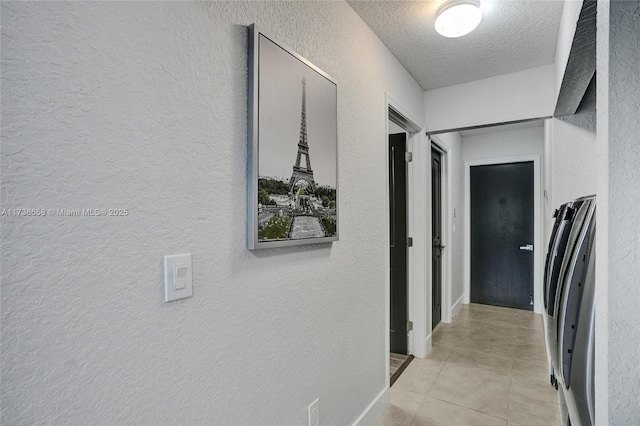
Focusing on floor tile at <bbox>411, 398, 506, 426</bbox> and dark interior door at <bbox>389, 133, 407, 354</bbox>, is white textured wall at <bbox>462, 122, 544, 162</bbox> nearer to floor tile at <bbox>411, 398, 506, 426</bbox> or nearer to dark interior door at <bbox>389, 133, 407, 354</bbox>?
dark interior door at <bbox>389, 133, 407, 354</bbox>

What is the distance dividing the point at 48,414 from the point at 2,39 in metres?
0.75

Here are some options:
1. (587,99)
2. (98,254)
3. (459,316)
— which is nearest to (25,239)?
(98,254)

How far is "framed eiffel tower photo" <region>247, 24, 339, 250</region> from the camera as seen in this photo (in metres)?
1.20

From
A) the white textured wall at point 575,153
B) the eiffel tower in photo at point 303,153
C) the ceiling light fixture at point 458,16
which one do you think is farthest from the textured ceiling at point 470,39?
the eiffel tower in photo at point 303,153

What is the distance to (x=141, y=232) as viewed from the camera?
880 mm

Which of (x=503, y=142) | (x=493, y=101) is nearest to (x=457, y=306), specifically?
(x=503, y=142)

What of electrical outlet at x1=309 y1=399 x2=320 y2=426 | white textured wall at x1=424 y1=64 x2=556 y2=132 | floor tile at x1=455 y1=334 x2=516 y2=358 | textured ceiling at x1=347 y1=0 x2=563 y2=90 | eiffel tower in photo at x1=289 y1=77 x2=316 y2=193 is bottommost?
floor tile at x1=455 y1=334 x2=516 y2=358

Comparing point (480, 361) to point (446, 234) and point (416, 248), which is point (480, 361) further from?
point (446, 234)


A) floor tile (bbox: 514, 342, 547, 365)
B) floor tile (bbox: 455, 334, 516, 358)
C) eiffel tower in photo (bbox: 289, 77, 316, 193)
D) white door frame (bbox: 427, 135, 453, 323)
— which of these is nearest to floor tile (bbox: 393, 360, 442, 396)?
floor tile (bbox: 455, 334, 516, 358)

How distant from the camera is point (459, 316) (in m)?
4.17

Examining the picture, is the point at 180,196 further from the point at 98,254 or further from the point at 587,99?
the point at 587,99

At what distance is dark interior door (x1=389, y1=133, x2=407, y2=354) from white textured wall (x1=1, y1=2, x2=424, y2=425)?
1651 mm

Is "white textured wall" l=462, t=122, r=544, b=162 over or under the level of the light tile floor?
over

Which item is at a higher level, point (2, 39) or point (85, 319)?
point (2, 39)
